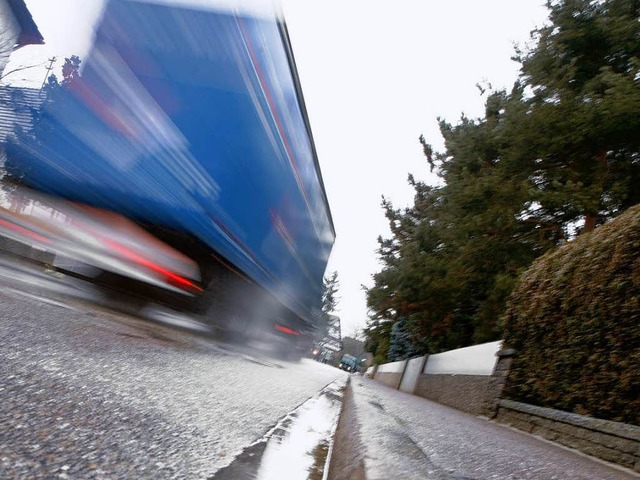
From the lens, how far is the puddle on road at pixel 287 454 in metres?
1.51

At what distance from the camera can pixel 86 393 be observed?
1.72 meters

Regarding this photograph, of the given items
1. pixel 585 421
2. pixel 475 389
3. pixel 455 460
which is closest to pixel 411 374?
pixel 475 389

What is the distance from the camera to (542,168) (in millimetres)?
8766

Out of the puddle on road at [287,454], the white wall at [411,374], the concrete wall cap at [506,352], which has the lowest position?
the white wall at [411,374]

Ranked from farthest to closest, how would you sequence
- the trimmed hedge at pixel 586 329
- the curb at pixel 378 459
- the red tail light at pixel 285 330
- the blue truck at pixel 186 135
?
1. the red tail light at pixel 285 330
2. the blue truck at pixel 186 135
3. the trimmed hedge at pixel 586 329
4. the curb at pixel 378 459

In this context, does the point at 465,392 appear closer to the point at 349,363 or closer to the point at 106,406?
the point at 106,406

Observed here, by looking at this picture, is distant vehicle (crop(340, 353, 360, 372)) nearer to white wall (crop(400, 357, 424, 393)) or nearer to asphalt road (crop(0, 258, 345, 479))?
white wall (crop(400, 357, 424, 393))

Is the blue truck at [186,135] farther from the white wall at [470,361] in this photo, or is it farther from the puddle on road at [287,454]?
the white wall at [470,361]

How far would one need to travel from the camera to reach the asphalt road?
1.16 m

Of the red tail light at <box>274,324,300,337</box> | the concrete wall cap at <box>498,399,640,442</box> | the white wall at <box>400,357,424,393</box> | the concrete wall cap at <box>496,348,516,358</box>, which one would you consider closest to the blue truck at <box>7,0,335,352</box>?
the red tail light at <box>274,324,300,337</box>

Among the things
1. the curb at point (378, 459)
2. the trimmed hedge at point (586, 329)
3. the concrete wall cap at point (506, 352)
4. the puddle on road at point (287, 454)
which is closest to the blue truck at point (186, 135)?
the puddle on road at point (287, 454)

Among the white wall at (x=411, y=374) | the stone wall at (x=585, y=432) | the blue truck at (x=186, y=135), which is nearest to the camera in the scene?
the stone wall at (x=585, y=432)

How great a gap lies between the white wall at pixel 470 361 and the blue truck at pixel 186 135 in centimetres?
414

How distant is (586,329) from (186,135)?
5.01m
